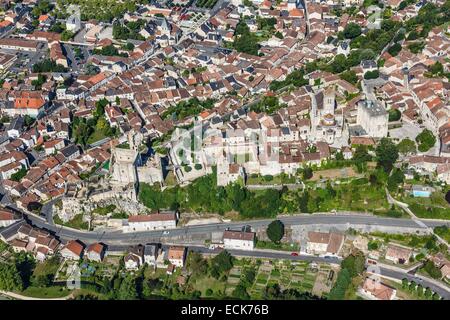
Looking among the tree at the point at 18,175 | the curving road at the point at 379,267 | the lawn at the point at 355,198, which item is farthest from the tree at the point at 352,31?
the tree at the point at 18,175

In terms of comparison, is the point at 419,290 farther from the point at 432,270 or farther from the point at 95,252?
the point at 95,252

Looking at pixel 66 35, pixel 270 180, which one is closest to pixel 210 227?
pixel 270 180

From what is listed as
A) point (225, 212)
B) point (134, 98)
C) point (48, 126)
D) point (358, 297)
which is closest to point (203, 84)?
point (134, 98)

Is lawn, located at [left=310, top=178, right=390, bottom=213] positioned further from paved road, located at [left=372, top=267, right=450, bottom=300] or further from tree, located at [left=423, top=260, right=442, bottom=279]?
tree, located at [left=423, top=260, right=442, bottom=279]

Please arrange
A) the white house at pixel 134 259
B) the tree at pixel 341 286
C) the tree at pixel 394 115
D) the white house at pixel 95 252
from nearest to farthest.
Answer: the tree at pixel 341 286, the white house at pixel 134 259, the white house at pixel 95 252, the tree at pixel 394 115

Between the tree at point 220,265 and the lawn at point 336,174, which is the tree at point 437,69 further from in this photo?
the tree at point 220,265
